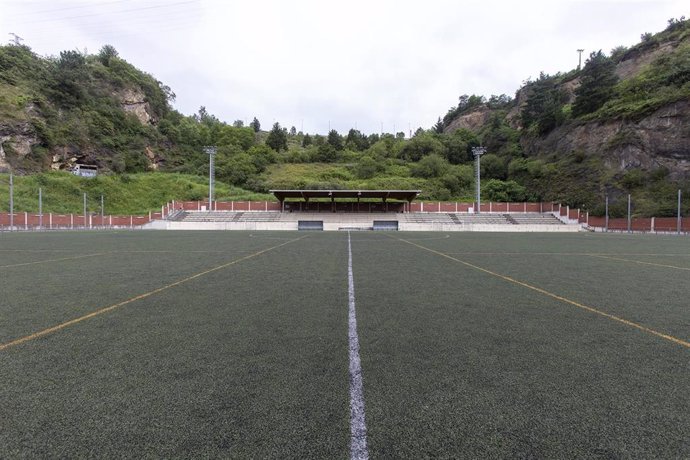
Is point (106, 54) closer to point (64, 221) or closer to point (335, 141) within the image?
point (335, 141)

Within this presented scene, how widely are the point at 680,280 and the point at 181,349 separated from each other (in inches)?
418

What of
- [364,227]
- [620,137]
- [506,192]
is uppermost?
[620,137]

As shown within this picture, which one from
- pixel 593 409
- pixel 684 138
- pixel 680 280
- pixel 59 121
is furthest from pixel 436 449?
pixel 59 121

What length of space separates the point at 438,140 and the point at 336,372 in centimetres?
10935

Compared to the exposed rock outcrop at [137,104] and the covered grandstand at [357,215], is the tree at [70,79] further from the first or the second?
the covered grandstand at [357,215]

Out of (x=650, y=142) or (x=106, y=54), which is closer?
(x=650, y=142)

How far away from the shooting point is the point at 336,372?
3.53 metres

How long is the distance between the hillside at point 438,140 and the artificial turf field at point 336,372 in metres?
50.9

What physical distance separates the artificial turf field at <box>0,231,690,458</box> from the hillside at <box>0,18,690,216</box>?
50.9 m

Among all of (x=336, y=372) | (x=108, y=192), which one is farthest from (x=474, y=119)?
(x=336, y=372)

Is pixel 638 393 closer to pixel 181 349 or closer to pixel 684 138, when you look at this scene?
pixel 181 349

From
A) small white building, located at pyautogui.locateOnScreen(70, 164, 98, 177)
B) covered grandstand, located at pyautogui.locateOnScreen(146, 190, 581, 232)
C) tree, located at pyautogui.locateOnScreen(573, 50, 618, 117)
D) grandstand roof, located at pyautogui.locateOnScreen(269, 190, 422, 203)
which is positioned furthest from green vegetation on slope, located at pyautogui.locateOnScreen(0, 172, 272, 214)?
tree, located at pyautogui.locateOnScreen(573, 50, 618, 117)

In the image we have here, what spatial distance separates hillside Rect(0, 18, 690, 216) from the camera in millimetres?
52250

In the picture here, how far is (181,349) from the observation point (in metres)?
4.14
